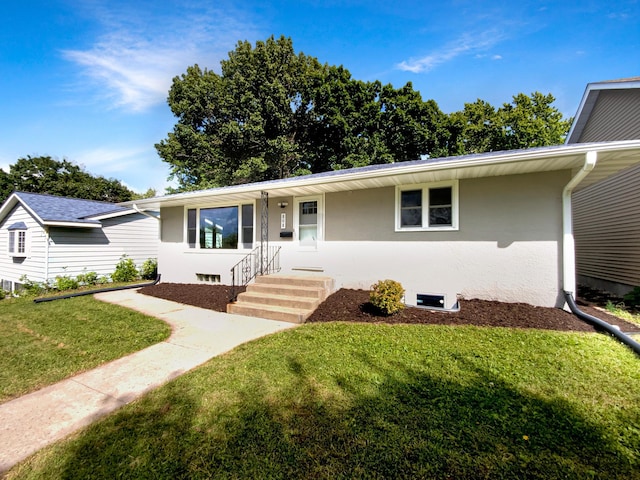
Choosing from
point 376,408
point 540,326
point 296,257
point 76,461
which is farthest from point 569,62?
point 76,461

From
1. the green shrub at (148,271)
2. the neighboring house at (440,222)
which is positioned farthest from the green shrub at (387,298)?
the green shrub at (148,271)

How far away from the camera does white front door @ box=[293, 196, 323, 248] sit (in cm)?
751

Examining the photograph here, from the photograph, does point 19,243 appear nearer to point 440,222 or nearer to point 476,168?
point 440,222

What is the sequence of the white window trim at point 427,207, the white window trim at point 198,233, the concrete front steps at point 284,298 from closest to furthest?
the concrete front steps at point 284,298 → the white window trim at point 427,207 → the white window trim at point 198,233

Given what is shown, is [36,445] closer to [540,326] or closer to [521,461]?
[521,461]

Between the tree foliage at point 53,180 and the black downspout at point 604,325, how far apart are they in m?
38.1

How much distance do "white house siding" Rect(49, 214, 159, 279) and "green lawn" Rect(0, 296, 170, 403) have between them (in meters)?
3.65

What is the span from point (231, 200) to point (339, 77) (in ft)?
49.2

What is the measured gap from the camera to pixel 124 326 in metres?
5.29

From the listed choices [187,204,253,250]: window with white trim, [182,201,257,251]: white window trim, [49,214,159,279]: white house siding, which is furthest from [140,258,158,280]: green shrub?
[187,204,253,250]: window with white trim

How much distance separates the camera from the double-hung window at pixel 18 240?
10.8m

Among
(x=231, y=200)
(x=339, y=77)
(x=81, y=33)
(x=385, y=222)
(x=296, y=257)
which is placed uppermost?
(x=339, y=77)

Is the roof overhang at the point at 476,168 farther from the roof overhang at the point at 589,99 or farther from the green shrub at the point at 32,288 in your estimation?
the green shrub at the point at 32,288

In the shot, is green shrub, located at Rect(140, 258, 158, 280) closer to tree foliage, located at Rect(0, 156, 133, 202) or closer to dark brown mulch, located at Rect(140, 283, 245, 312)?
dark brown mulch, located at Rect(140, 283, 245, 312)
